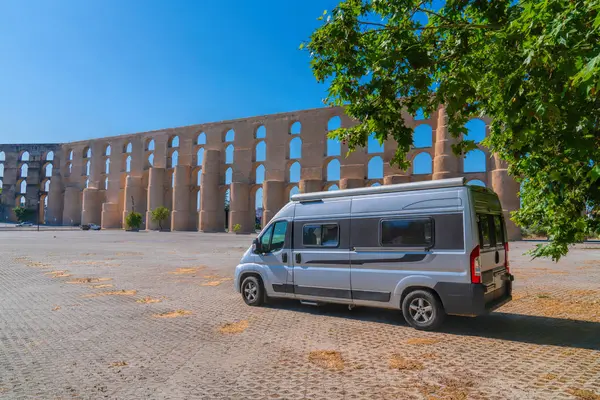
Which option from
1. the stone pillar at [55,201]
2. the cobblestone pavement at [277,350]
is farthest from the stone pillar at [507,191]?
the stone pillar at [55,201]

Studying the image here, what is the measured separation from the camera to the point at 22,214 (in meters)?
74.6

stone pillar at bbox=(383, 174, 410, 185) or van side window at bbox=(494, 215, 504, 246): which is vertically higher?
stone pillar at bbox=(383, 174, 410, 185)

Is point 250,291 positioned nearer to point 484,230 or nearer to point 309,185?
point 484,230

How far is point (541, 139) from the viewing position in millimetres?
5082

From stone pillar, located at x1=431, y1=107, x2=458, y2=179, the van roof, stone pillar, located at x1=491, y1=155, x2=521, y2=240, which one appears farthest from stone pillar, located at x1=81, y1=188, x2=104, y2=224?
the van roof

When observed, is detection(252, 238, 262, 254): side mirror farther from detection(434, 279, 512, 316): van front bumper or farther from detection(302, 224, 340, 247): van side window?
detection(434, 279, 512, 316): van front bumper

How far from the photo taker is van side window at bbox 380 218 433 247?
644 centimetres

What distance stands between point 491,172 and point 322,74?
38093mm

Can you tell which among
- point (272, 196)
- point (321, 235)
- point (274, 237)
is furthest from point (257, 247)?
point (272, 196)

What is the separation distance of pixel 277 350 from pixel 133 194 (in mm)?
63210

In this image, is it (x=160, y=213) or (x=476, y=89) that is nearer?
(x=476, y=89)

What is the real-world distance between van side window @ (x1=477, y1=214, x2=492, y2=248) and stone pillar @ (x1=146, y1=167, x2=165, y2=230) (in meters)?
58.2

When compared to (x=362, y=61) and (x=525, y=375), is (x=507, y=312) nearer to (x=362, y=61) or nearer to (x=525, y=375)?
(x=525, y=375)

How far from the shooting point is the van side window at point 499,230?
6.92m
